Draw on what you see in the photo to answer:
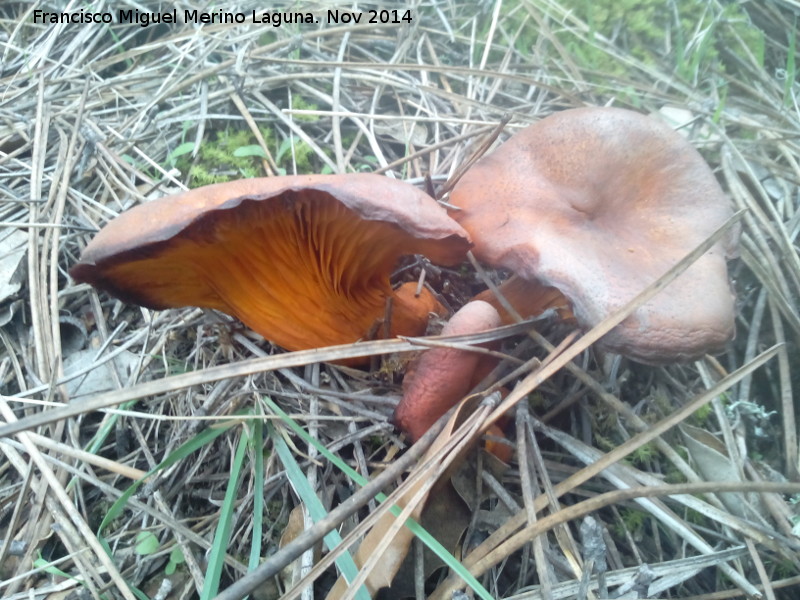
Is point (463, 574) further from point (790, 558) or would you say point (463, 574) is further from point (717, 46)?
point (717, 46)

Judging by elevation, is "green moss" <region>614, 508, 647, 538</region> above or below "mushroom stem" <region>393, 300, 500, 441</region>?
below

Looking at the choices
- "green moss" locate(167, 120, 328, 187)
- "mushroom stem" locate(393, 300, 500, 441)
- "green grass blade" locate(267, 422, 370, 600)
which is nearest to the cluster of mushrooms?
"mushroom stem" locate(393, 300, 500, 441)

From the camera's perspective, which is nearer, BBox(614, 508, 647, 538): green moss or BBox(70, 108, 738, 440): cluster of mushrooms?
BBox(70, 108, 738, 440): cluster of mushrooms

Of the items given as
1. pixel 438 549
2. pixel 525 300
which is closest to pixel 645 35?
pixel 525 300

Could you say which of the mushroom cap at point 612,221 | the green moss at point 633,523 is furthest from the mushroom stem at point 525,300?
the green moss at point 633,523

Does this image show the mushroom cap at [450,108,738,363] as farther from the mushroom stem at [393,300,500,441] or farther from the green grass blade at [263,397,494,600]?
the green grass blade at [263,397,494,600]

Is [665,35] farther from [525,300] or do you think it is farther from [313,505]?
[313,505]

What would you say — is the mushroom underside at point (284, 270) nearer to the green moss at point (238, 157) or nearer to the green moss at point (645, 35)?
the green moss at point (238, 157)
